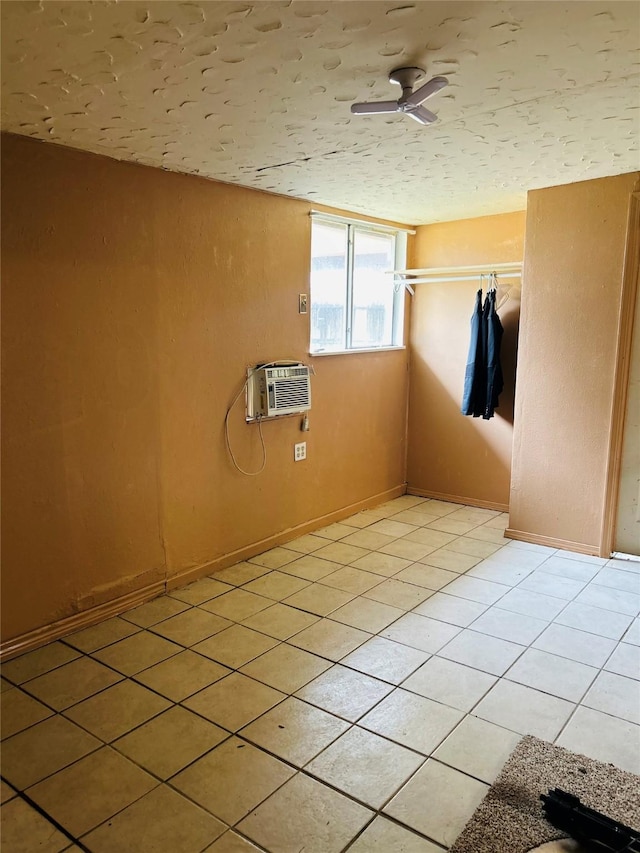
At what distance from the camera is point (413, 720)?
6.88 ft

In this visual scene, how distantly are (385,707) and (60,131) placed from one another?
8.11 feet

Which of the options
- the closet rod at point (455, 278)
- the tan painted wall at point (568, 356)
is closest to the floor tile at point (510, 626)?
the tan painted wall at point (568, 356)

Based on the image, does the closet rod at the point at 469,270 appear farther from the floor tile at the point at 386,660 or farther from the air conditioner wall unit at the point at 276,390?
the floor tile at the point at 386,660

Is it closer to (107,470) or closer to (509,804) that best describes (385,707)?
(509,804)

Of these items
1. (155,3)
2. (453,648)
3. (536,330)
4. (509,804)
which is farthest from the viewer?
(536,330)

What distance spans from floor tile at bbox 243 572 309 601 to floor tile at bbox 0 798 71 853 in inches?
58.0

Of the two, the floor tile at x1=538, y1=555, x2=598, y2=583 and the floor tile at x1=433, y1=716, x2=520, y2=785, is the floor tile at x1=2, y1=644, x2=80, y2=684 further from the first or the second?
the floor tile at x1=538, y1=555, x2=598, y2=583

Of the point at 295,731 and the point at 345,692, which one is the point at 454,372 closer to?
the point at 345,692

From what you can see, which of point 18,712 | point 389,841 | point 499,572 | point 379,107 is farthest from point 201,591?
point 379,107

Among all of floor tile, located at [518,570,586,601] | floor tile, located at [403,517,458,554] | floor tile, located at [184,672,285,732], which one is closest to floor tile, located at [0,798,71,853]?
floor tile, located at [184,672,285,732]

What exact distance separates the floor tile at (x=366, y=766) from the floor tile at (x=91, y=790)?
1.73ft

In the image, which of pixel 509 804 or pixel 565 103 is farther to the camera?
pixel 565 103

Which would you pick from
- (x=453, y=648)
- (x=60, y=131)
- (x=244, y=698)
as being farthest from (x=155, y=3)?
(x=453, y=648)

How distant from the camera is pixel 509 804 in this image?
1.71 m
